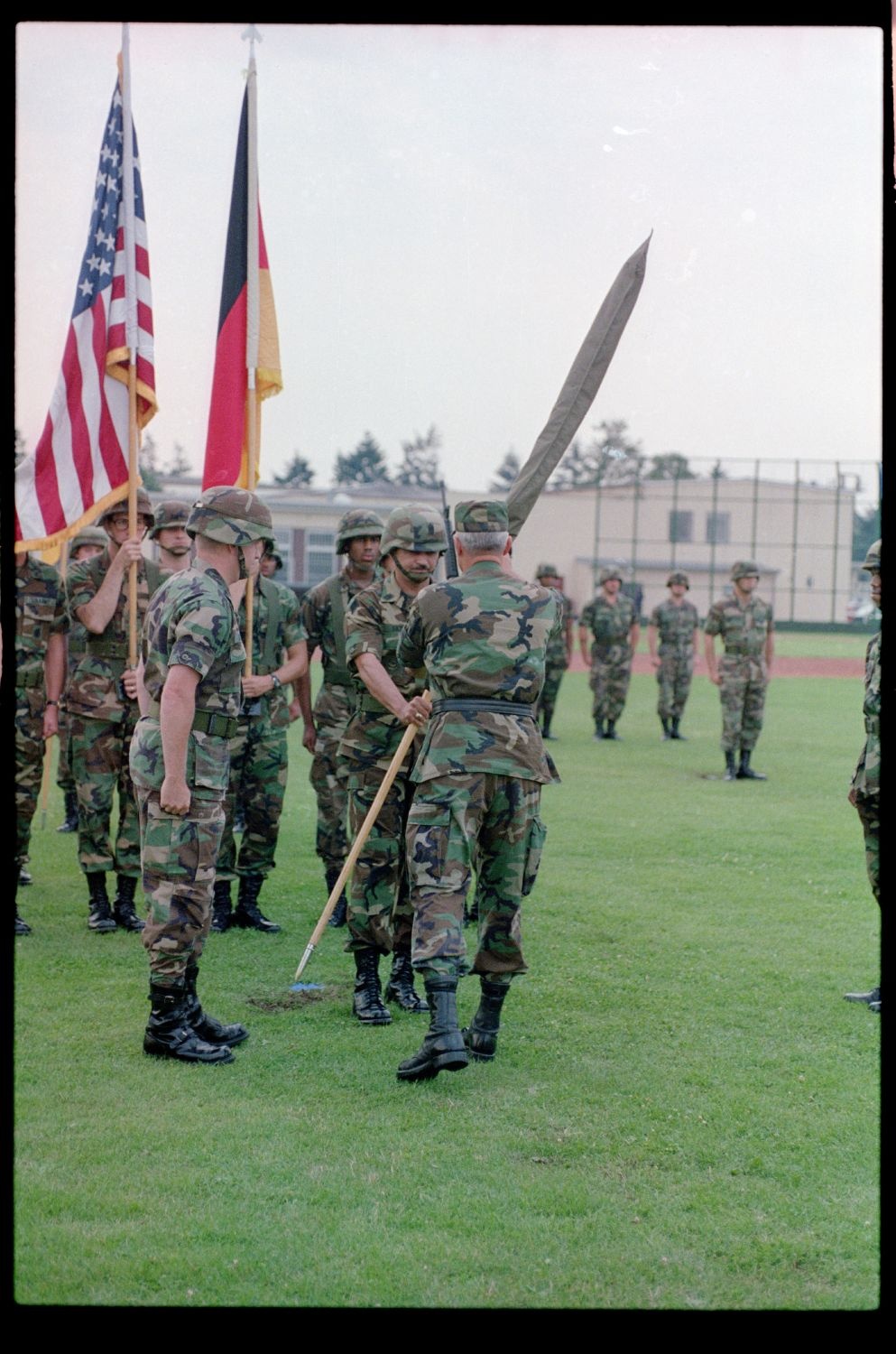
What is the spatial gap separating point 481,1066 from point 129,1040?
1447 millimetres

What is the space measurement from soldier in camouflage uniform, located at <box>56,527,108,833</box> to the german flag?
1.25 meters

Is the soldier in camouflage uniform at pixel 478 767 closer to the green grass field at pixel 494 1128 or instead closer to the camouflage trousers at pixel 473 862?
the camouflage trousers at pixel 473 862

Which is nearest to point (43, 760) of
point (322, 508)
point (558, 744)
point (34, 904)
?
point (34, 904)

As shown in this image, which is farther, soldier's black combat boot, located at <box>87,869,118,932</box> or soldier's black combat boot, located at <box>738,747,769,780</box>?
soldier's black combat boot, located at <box>738,747,769,780</box>

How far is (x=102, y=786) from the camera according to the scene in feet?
24.5

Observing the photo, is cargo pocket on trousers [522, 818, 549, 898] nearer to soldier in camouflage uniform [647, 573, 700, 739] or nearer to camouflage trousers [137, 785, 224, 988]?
camouflage trousers [137, 785, 224, 988]

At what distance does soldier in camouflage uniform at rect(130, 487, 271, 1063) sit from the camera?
17.3ft

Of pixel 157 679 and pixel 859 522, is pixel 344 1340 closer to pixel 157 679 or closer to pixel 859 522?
pixel 157 679

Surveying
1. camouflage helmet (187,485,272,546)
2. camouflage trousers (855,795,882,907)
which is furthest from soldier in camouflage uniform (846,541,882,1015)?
camouflage helmet (187,485,272,546)

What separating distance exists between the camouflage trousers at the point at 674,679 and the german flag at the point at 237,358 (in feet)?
36.3

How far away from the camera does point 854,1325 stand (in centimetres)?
311

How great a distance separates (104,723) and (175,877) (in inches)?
97.1

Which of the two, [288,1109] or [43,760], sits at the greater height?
[43,760]

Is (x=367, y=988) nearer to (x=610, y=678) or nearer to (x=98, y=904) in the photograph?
(x=98, y=904)
